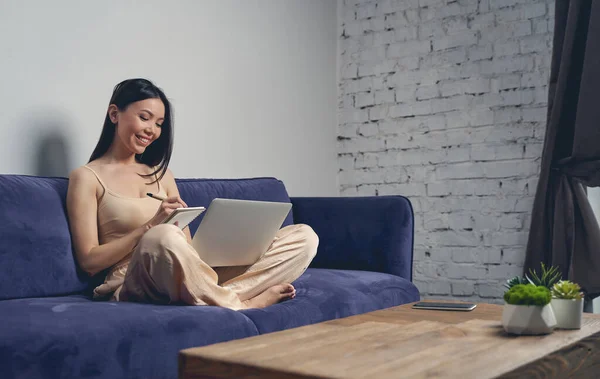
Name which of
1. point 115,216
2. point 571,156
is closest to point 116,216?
point 115,216

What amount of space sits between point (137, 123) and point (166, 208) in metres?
0.42

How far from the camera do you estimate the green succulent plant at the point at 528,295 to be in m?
1.37

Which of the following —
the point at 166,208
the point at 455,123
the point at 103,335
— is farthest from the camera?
the point at 455,123

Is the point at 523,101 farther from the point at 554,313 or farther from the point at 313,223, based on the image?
the point at 554,313

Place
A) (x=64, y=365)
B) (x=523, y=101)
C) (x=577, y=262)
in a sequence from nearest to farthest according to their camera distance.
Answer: (x=64, y=365) < (x=577, y=262) < (x=523, y=101)

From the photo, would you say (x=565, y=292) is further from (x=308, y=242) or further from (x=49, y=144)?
(x=49, y=144)

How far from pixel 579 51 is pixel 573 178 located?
0.57 m

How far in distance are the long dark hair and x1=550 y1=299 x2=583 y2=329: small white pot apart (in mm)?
1341

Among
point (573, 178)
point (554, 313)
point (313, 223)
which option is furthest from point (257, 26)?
point (554, 313)

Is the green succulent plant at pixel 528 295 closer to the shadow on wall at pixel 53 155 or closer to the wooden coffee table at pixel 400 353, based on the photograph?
the wooden coffee table at pixel 400 353

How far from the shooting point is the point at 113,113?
7.45ft

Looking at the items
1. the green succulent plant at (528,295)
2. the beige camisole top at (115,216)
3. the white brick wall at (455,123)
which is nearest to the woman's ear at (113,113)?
the beige camisole top at (115,216)

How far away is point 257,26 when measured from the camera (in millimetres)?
3469

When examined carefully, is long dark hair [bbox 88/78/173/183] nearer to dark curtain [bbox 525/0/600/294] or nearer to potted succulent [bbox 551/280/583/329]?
potted succulent [bbox 551/280/583/329]
